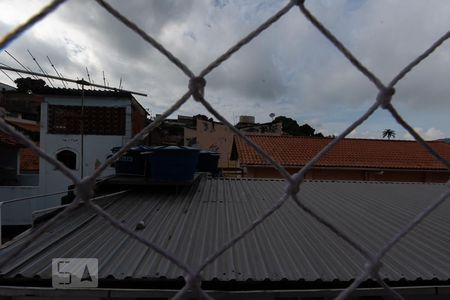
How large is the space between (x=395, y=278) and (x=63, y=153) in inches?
433

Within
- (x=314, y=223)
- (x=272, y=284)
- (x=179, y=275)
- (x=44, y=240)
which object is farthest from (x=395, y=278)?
(x=44, y=240)

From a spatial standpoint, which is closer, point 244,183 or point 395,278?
point 395,278

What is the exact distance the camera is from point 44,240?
2.88 meters

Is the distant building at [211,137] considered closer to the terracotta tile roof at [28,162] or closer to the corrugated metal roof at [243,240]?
the terracotta tile roof at [28,162]

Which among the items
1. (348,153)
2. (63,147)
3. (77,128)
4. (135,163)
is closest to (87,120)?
(77,128)

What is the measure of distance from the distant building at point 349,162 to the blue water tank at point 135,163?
22.8ft

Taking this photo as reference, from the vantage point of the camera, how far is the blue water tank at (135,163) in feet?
17.3

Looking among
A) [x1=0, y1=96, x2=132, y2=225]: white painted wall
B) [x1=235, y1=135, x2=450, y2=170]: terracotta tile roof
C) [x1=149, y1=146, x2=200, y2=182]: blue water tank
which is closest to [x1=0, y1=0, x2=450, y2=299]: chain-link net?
[x1=149, y1=146, x2=200, y2=182]: blue water tank

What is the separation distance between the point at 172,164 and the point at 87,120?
7.06 meters

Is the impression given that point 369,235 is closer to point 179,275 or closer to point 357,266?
point 357,266

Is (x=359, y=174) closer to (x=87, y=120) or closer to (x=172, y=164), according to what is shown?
(x=172, y=164)

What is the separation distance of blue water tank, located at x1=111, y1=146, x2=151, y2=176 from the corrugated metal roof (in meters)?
0.59

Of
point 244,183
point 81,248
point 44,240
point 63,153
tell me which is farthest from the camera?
point 63,153

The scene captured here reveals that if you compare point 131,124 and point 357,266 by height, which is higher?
point 131,124
